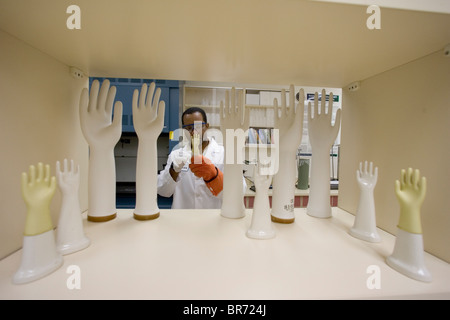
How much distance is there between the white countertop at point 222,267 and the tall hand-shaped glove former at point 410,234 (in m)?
0.02

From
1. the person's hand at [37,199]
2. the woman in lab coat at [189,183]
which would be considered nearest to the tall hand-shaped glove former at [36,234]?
the person's hand at [37,199]

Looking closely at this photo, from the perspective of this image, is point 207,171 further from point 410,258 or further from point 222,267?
point 410,258

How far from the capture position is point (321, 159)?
69 cm

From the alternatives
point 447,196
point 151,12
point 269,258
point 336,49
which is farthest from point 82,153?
point 447,196

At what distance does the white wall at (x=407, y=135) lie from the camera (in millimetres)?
476

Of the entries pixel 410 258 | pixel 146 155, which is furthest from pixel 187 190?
pixel 410 258

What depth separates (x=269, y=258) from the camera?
442mm

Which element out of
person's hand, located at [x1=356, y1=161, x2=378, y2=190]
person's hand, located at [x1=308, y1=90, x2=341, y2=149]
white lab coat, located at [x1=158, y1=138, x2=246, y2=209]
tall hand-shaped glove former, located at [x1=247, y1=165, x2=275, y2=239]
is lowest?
white lab coat, located at [x1=158, y1=138, x2=246, y2=209]

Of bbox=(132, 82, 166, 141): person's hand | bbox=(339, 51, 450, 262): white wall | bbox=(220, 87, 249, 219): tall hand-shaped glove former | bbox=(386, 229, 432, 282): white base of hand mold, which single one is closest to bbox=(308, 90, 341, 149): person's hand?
bbox=(339, 51, 450, 262): white wall

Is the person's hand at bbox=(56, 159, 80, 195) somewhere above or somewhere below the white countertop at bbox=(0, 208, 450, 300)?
above

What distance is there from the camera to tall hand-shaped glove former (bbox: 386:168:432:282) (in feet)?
1.27

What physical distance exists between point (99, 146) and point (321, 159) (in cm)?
67

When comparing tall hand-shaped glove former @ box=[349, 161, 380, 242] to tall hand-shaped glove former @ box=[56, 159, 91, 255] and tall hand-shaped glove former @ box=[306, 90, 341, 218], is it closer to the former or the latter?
tall hand-shaped glove former @ box=[306, 90, 341, 218]

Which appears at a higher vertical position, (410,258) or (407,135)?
(407,135)
